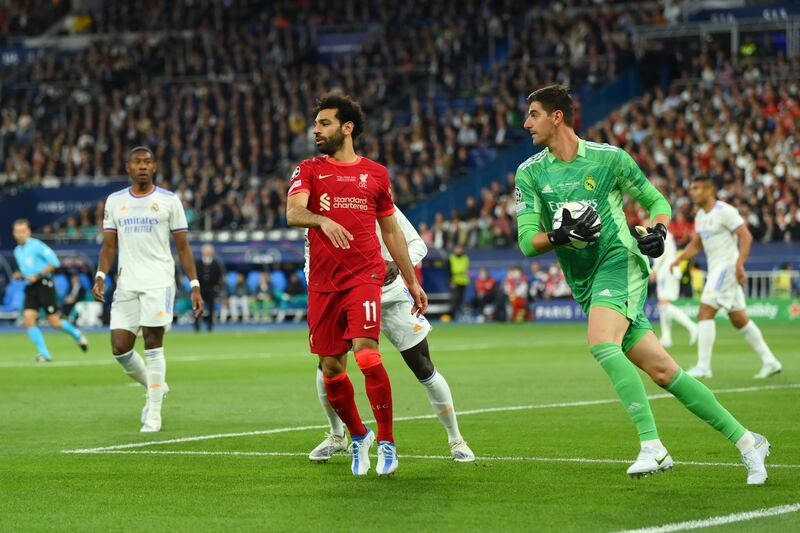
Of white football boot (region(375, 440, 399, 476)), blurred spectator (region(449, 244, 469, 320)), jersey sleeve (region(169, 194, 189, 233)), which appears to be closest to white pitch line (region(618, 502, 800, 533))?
white football boot (region(375, 440, 399, 476))

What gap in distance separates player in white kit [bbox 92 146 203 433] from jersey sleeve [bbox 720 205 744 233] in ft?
26.1

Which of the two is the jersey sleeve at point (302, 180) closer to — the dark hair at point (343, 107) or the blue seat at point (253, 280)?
the dark hair at point (343, 107)

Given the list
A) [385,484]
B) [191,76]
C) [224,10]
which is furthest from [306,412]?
[224,10]

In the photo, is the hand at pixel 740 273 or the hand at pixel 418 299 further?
the hand at pixel 740 273

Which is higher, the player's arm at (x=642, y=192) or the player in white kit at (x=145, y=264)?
the player's arm at (x=642, y=192)

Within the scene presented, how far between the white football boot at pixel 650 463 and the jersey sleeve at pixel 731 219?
34.8ft

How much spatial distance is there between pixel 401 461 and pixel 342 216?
6.33ft

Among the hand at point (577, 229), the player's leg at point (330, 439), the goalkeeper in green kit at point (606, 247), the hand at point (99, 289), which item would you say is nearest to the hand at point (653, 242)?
the goalkeeper in green kit at point (606, 247)

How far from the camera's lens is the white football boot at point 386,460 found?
9.60m

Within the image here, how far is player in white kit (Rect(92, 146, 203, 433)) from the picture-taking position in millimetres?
13602

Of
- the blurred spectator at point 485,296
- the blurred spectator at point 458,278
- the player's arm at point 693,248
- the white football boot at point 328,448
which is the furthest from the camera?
the blurred spectator at point 485,296

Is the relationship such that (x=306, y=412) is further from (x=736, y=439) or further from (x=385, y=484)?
(x=736, y=439)

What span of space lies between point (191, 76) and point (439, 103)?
11277 millimetres

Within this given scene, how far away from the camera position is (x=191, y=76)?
5672 cm
